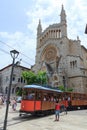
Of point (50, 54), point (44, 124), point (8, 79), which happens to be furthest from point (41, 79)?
point (44, 124)

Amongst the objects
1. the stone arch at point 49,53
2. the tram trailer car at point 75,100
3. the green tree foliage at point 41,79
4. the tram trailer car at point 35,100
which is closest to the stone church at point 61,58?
the stone arch at point 49,53

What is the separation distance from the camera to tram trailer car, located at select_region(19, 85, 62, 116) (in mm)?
18500

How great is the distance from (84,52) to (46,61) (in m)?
11.5

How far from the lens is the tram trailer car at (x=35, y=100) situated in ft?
60.7

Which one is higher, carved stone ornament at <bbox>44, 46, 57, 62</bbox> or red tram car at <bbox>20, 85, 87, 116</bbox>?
carved stone ornament at <bbox>44, 46, 57, 62</bbox>

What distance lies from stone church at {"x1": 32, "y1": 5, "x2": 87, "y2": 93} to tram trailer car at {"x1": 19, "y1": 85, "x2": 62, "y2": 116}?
31.2 meters

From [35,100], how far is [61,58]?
130 ft

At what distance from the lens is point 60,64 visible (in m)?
57.2

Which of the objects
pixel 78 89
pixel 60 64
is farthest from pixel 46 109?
pixel 60 64

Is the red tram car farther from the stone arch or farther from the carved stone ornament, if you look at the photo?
the carved stone ornament

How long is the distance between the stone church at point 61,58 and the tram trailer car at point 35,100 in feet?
102

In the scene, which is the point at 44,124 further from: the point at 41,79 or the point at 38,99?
the point at 41,79

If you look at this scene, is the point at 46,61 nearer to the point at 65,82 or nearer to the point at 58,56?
the point at 58,56

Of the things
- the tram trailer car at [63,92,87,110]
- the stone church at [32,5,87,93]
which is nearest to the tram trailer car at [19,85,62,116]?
the tram trailer car at [63,92,87,110]
